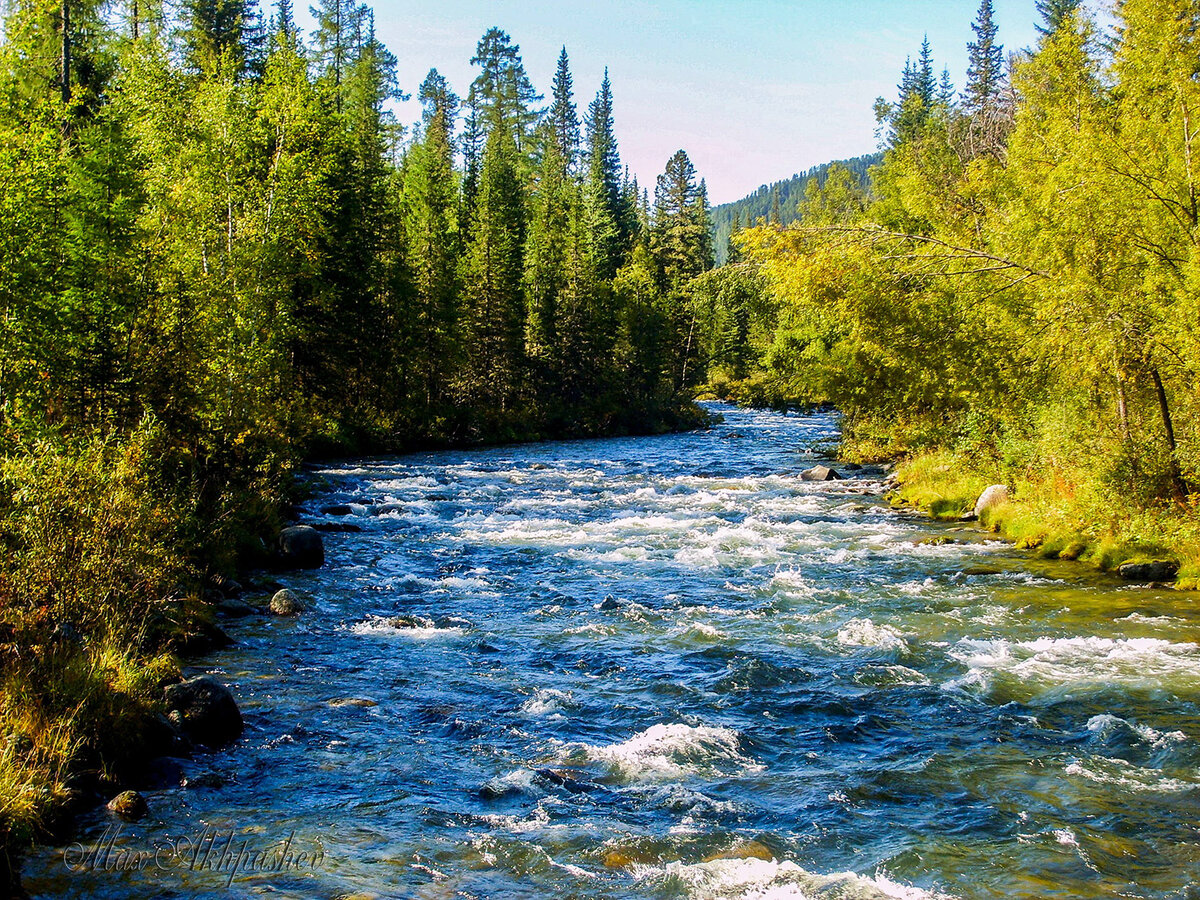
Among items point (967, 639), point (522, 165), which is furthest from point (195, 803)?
point (522, 165)

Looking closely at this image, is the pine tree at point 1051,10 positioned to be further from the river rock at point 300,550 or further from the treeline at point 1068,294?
the river rock at point 300,550

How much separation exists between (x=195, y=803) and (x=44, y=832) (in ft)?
4.37

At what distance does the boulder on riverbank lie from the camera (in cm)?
2285

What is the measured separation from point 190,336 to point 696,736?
1174 centimetres

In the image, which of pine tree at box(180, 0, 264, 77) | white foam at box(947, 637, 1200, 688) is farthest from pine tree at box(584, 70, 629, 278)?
white foam at box(947, 637, 1200, 688)

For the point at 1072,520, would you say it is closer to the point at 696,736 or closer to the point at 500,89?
the point at 696,736

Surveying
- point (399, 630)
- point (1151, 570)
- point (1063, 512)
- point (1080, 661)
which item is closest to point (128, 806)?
point (399, 630)

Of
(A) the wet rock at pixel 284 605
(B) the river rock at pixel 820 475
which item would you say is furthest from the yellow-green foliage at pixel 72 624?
(B) the river rock at pixel 820 475

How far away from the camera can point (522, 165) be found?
76.2 m

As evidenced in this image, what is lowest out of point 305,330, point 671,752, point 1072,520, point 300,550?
point 671,752

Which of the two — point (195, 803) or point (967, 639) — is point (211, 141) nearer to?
point (195, 803)

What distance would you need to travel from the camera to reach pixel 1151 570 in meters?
16.8

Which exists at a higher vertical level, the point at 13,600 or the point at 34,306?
the point at 34,306

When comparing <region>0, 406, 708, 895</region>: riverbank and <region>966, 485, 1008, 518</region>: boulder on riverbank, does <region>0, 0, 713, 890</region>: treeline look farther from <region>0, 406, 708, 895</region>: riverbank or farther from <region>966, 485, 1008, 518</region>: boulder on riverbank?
<region>966, 485, 1008, 518</region>: boulder on riverbank
